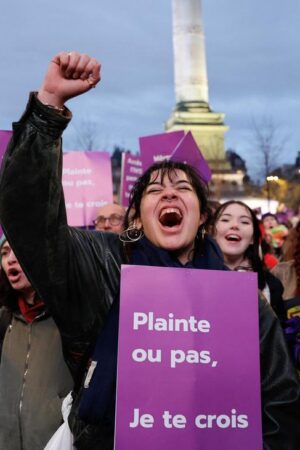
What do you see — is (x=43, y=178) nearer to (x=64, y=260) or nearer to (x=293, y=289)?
(x=64, y=260)

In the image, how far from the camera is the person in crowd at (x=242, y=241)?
15.0 feet

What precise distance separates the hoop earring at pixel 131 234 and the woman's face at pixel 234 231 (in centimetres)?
232

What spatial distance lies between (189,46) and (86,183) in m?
32.6

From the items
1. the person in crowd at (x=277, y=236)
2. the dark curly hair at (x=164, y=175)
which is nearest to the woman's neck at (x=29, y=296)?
the dark curly hair at (x=164, y=175)

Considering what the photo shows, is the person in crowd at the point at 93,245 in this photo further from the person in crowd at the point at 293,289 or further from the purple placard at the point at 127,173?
the purple placard at the point at 127,173

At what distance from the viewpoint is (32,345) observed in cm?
310

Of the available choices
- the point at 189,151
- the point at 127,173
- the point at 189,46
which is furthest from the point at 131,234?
the point at 189,46

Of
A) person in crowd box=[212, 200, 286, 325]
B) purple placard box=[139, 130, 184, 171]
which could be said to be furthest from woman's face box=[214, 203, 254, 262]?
purple placard box=[139, 130, 184, 171]

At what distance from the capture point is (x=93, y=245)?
2162 mm

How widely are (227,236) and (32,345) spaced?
187cm

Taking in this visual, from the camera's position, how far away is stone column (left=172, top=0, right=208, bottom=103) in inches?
1511

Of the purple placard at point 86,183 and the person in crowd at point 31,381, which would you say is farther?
the purple placard at point 86,183

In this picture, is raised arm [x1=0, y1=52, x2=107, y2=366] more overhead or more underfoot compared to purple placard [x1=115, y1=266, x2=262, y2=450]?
more overhead

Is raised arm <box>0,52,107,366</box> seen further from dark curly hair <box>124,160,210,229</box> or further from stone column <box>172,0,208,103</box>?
stone column <box>172,0,208,103</box>
